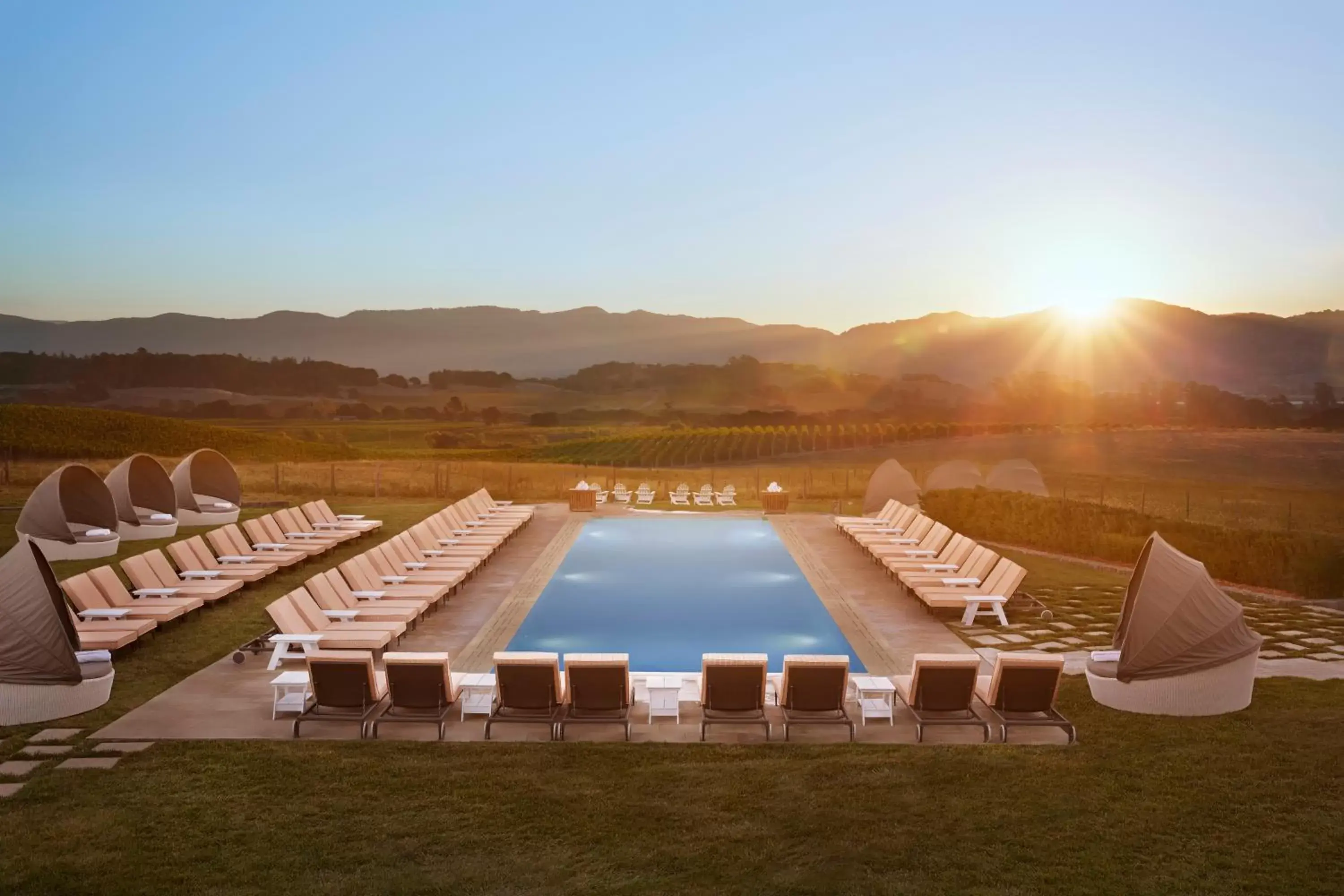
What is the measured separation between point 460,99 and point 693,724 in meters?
43.9

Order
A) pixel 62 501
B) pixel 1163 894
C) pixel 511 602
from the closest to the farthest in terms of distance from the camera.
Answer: pixel 1163 894 → pixel 511 602 → pixel 62 501

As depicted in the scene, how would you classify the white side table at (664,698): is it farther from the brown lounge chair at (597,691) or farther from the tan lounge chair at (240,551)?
the tan lounge chair at (240,551)

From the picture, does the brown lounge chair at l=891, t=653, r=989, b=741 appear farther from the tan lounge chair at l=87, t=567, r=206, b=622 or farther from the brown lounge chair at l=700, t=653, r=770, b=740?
the tan lounge chair at l=87, t=567, r=206, b=622

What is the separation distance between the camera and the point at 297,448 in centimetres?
7631

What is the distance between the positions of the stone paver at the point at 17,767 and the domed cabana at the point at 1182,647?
33.4 ft

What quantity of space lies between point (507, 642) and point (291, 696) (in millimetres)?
3940

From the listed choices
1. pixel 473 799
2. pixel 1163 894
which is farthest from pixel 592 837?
pixel 1163 894

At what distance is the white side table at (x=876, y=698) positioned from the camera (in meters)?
9.81

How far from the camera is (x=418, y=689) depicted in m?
9.49

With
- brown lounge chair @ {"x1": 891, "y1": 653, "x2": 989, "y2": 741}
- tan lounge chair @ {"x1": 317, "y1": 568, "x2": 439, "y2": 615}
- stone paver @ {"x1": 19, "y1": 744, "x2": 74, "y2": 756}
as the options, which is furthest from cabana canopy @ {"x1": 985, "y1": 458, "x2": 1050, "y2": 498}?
stone paver @ {"x1": 19, "y1": 744, "x2": 74, "y2": 756}

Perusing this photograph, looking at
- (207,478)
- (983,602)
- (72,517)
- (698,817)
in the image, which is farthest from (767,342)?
(698,817)

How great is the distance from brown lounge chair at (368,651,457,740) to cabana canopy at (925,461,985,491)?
758 inches

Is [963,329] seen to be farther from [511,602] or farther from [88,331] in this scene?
[511,602]

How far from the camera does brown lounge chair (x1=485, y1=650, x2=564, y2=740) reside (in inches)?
369
